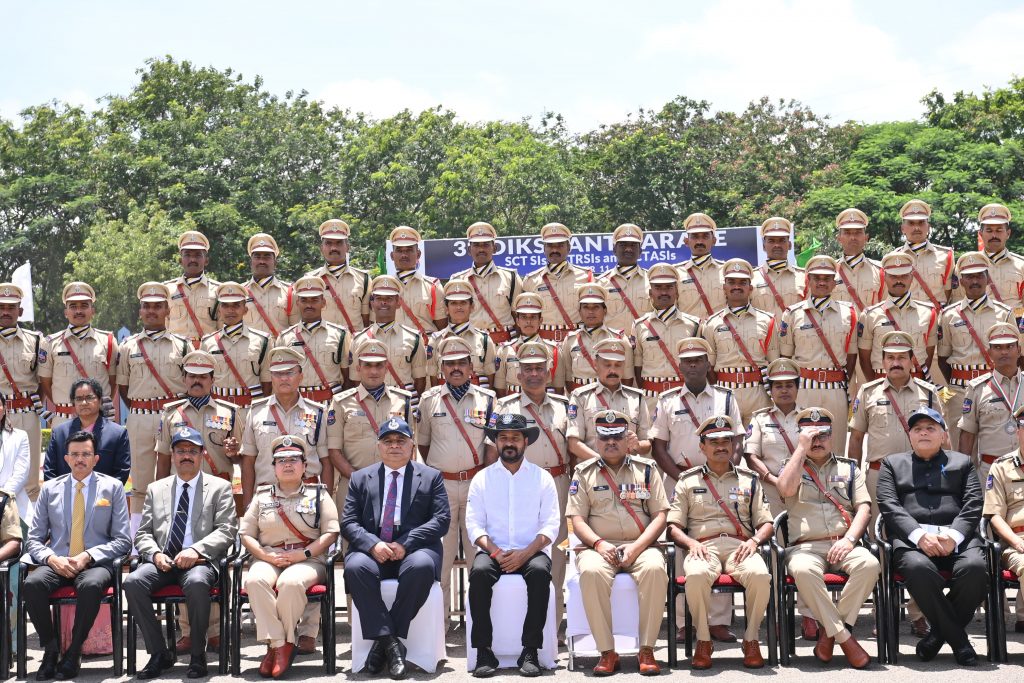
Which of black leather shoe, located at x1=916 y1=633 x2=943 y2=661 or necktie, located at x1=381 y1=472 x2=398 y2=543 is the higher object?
necktie, located at x1=381 y1=472 x2=398 y2=543

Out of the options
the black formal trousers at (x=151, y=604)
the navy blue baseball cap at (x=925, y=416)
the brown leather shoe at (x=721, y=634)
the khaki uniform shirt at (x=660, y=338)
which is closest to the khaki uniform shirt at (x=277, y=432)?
the black formal trousers at (x=151, y=604)

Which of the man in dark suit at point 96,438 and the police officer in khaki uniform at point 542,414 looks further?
the police officer in khaki uniform at point 542,414

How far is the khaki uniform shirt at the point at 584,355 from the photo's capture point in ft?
31.4

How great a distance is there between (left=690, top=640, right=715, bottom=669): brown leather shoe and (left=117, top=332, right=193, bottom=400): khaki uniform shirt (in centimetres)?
472

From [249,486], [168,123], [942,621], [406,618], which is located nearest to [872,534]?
[942,621]

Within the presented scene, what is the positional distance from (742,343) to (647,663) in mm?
3144

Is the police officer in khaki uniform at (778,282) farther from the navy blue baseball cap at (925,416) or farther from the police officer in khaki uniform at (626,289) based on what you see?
the navy blue baseball cap at (925,416)

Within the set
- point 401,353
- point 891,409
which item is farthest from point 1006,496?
point 401,353

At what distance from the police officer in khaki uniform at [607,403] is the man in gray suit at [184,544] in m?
2.51

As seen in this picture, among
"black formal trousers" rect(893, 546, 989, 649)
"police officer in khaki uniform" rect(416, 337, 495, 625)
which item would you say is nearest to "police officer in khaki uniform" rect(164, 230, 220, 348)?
"police officer in khaki uniform" rect(416, 337, 495, 625)

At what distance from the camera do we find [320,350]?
9.87 m

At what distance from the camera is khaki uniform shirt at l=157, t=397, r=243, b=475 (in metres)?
9.06

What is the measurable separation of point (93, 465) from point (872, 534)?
5.56 m

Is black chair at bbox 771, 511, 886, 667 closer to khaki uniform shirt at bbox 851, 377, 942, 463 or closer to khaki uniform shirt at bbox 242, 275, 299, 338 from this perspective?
khaki uniform shirt at bbox 851, 377, 942, 463
